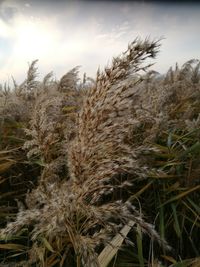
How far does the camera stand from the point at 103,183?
1200 mm

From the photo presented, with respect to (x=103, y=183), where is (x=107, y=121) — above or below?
above

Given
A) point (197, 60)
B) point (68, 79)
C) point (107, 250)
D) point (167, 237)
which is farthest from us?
point (197, 60)

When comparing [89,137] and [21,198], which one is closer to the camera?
[89,137]

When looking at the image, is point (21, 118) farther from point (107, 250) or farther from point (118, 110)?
point (118, 110)

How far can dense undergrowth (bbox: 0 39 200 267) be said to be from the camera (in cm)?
106

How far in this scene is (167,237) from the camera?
6.01ft

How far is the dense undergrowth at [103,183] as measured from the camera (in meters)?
1.06

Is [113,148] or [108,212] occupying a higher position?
[113,148]

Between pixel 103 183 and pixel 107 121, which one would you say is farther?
pixel 103 183

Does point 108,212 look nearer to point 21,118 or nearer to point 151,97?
point 151,97

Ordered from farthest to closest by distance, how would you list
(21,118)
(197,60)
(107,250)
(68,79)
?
(197,60), (68,79), (21,118), (107,250)

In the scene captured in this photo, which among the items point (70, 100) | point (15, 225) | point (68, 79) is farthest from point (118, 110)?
point (68, 79)

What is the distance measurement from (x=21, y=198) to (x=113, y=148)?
1.02m

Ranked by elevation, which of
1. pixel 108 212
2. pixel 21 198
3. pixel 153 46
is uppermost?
pixel 153 46
